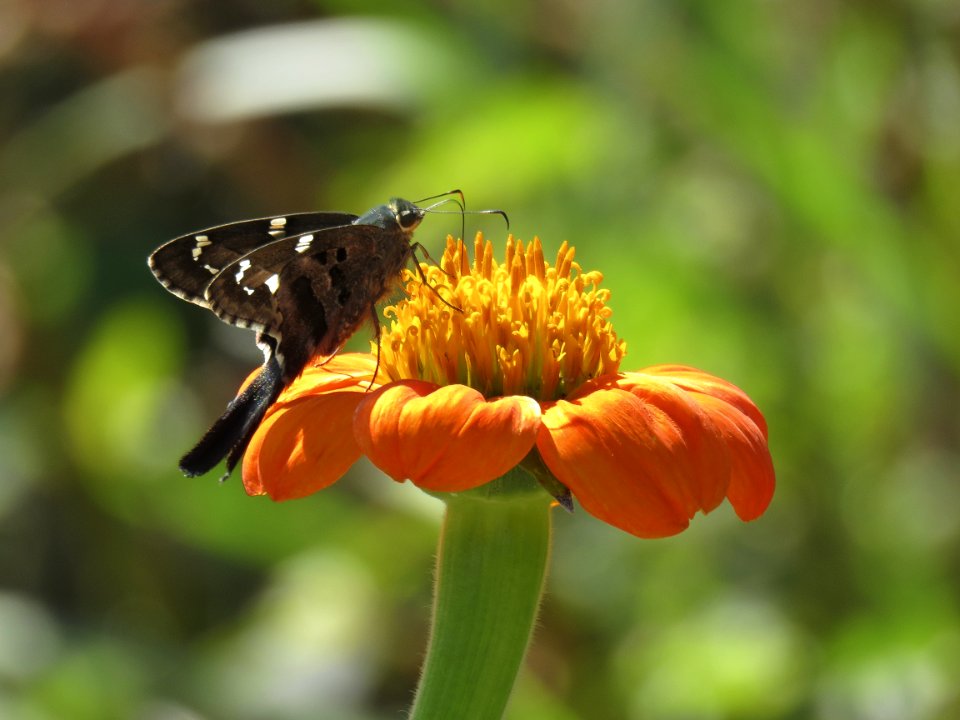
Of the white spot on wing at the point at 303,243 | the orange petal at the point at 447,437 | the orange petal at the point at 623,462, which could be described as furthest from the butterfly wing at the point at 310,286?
the orange petal at the point at 623,462

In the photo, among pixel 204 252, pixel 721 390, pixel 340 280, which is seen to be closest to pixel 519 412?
pixel 721 390

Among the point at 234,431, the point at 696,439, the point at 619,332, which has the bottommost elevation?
the point at 234,431

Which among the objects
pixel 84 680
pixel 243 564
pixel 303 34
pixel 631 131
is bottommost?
pixel 84 680

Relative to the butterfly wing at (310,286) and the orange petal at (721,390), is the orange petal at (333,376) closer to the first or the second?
the butterfly wing at (310,286)

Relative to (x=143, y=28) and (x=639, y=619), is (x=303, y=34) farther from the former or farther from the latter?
(x=639, y=619)

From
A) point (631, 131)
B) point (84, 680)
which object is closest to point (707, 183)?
point (631, 131)

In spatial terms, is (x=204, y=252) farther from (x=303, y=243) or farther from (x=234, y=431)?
(x=234, y=431)
